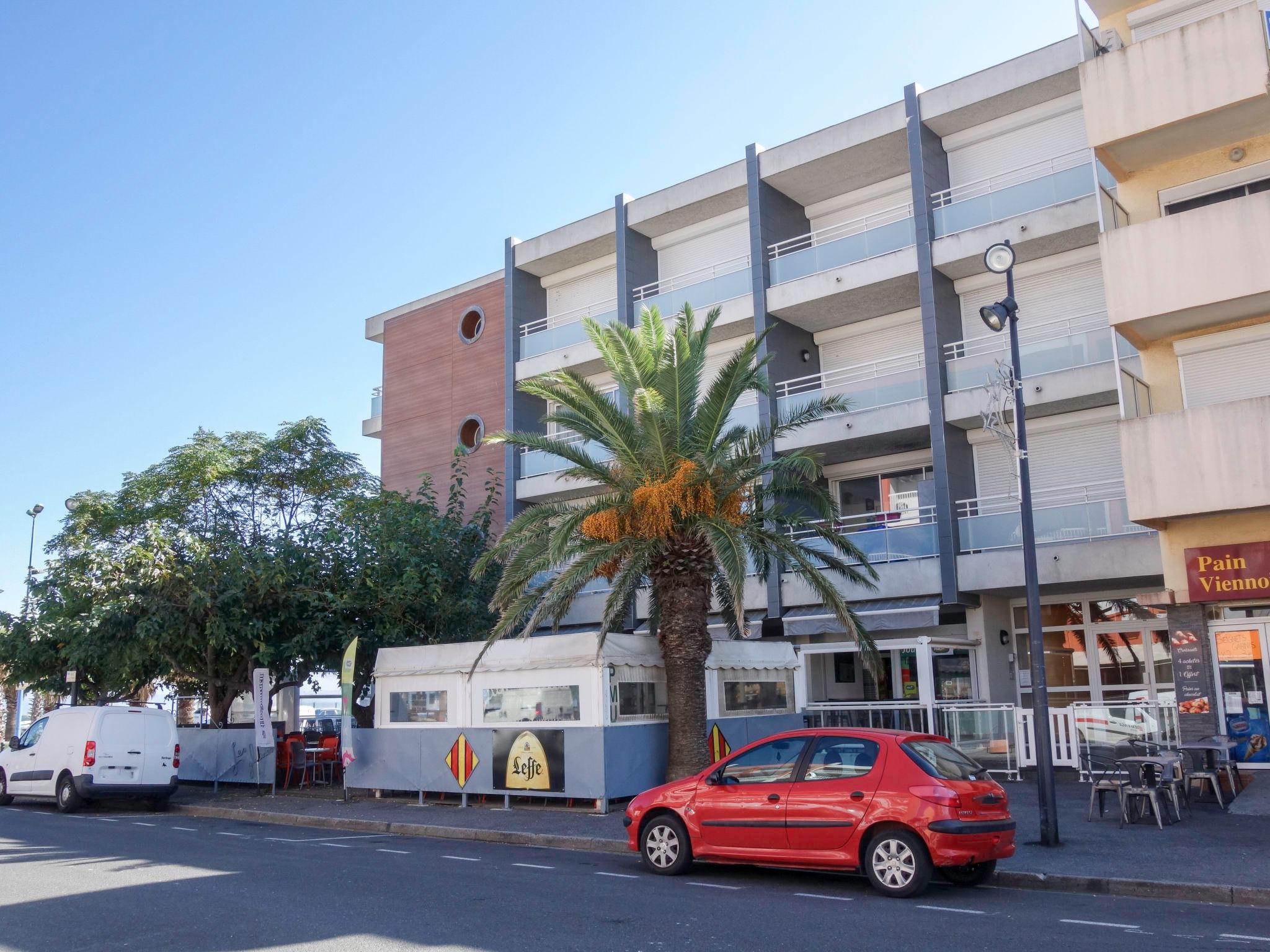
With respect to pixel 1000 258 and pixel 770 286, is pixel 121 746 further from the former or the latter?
pixel 1000 258

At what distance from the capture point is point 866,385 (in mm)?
25078

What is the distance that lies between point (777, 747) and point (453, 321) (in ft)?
84.3

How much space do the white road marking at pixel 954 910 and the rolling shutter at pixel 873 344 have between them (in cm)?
1770

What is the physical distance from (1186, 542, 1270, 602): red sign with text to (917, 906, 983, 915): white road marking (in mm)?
9469

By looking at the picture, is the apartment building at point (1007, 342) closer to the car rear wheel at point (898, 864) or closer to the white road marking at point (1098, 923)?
the car rear wheel at point (898, 864)

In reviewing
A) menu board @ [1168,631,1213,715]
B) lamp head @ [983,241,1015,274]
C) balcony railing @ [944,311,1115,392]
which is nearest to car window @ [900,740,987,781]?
lamp head @ [983,241,1015,274]

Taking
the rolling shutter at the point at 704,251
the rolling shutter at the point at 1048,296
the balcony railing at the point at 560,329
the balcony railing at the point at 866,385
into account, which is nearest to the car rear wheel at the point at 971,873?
the balcony railing at the point at 866,385

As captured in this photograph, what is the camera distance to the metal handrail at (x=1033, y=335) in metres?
22.6

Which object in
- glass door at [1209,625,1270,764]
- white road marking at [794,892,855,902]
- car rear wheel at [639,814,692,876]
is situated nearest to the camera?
white road marking at [794,892,855,902]

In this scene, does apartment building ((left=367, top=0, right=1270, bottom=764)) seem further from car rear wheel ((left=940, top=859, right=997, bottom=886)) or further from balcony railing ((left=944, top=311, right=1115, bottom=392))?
car rear wheel ((left=940, top=859, right=997, bottom=886))

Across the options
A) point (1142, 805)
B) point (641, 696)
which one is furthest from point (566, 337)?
point (1142, 805)

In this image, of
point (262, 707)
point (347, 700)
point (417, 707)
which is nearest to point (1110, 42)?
point (417, 707)

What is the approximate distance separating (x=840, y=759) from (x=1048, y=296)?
1632 cm

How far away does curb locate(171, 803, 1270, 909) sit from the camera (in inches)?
371
